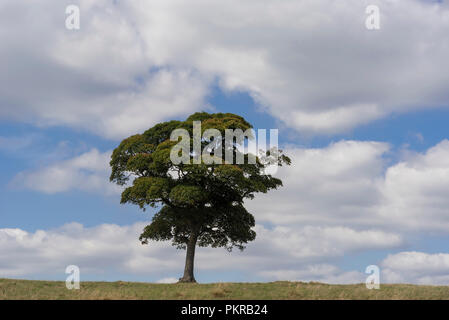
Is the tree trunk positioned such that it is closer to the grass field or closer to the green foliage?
the green foliage

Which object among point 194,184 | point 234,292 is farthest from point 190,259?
point 234,292

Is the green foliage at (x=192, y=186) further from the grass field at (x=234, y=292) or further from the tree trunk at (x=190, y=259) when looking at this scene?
the grass field at (x=234, y=292)

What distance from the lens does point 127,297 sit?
24797 mm

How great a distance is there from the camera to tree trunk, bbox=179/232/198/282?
38.0 metres

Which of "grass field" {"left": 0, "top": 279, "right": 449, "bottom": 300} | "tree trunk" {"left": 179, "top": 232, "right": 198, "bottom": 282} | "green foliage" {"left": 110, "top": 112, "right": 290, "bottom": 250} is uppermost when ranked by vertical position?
"green foliage" {"left": 110, "top": 112, "right": 290, "bottom": 250}

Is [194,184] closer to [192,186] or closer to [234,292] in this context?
[192,186]

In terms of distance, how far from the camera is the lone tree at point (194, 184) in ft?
118

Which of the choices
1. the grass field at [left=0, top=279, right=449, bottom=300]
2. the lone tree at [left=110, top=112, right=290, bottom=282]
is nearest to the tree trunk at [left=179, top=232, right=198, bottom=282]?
the lone tree at [left=110, top=112, right=290, bottom=282]

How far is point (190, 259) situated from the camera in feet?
127

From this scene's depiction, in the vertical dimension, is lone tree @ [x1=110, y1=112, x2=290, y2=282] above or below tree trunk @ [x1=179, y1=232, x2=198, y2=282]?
above

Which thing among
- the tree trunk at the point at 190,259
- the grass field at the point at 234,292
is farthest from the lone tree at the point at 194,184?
the grass field at the point at 234,292

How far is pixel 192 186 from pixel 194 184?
5.64 ft

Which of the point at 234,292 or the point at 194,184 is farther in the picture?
the point at 194,184

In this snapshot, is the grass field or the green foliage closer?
the grass field
